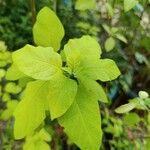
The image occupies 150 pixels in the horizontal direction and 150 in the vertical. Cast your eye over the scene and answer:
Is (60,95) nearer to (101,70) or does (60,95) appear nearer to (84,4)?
(101,70)

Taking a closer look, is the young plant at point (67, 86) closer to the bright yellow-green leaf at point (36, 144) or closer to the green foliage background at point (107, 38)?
the bright yellow-green leaf at point (36, 144)

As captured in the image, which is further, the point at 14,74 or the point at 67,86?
the point at 14,74

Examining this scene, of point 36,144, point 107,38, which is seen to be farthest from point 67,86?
point 107,38

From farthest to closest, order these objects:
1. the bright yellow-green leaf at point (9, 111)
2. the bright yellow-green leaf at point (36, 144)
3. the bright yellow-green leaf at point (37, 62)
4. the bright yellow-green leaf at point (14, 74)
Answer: the bright yellow-green leaf at point (9, 111), the bright yellow-green leaf at point (36, 144), the bright yellow-green leaf at point (14, 74), the bright yellow-green leaf at point (37, 62)

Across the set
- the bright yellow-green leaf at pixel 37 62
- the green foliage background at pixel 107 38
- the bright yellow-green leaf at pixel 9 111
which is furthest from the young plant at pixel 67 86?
the green foliage background at pixel 107 38

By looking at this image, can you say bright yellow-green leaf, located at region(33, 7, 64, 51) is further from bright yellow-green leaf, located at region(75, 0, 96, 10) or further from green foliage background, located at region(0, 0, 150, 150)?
green foliage background, located at region(0, 0, 150, 150)

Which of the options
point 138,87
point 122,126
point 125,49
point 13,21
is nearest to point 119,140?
point 122,126
